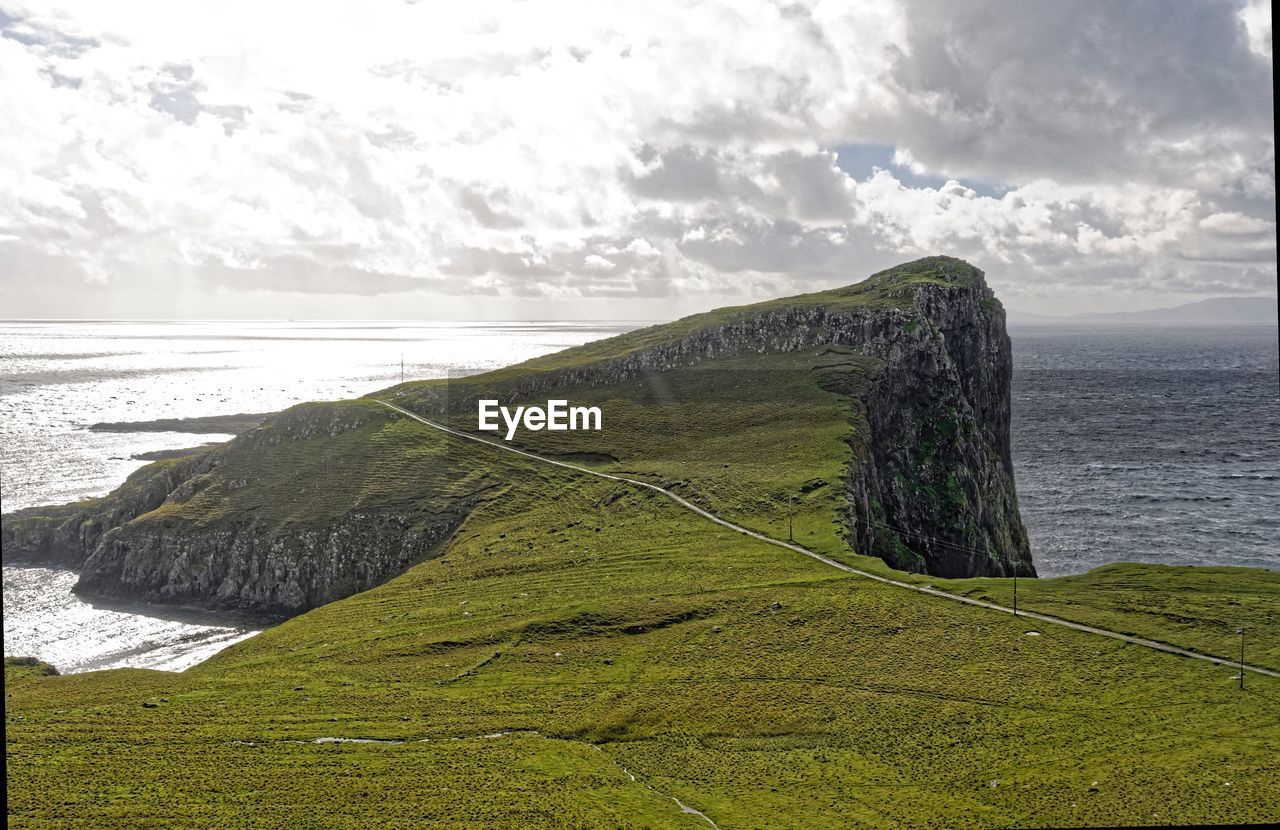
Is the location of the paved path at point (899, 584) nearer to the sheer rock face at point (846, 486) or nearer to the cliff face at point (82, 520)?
the sheer rock face at point (846, 486)

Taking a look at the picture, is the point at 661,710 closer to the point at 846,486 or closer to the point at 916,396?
the point at 846,486

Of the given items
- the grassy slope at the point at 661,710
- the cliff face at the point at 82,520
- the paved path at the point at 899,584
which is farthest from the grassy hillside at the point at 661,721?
the cliff face at the point at 82,520

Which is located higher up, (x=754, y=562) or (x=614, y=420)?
(x=614, y=420)

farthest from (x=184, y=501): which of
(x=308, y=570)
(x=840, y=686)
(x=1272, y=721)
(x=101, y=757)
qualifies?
(x=1272, y=721)

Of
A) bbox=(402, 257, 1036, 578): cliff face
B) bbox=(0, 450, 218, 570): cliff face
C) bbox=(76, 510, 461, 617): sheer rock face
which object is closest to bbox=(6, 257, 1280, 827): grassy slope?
bbox=(76, 510, 461, 617): sheer rock face

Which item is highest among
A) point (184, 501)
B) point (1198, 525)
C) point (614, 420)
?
point (614, 420)

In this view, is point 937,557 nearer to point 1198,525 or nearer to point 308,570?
point 1198,525
